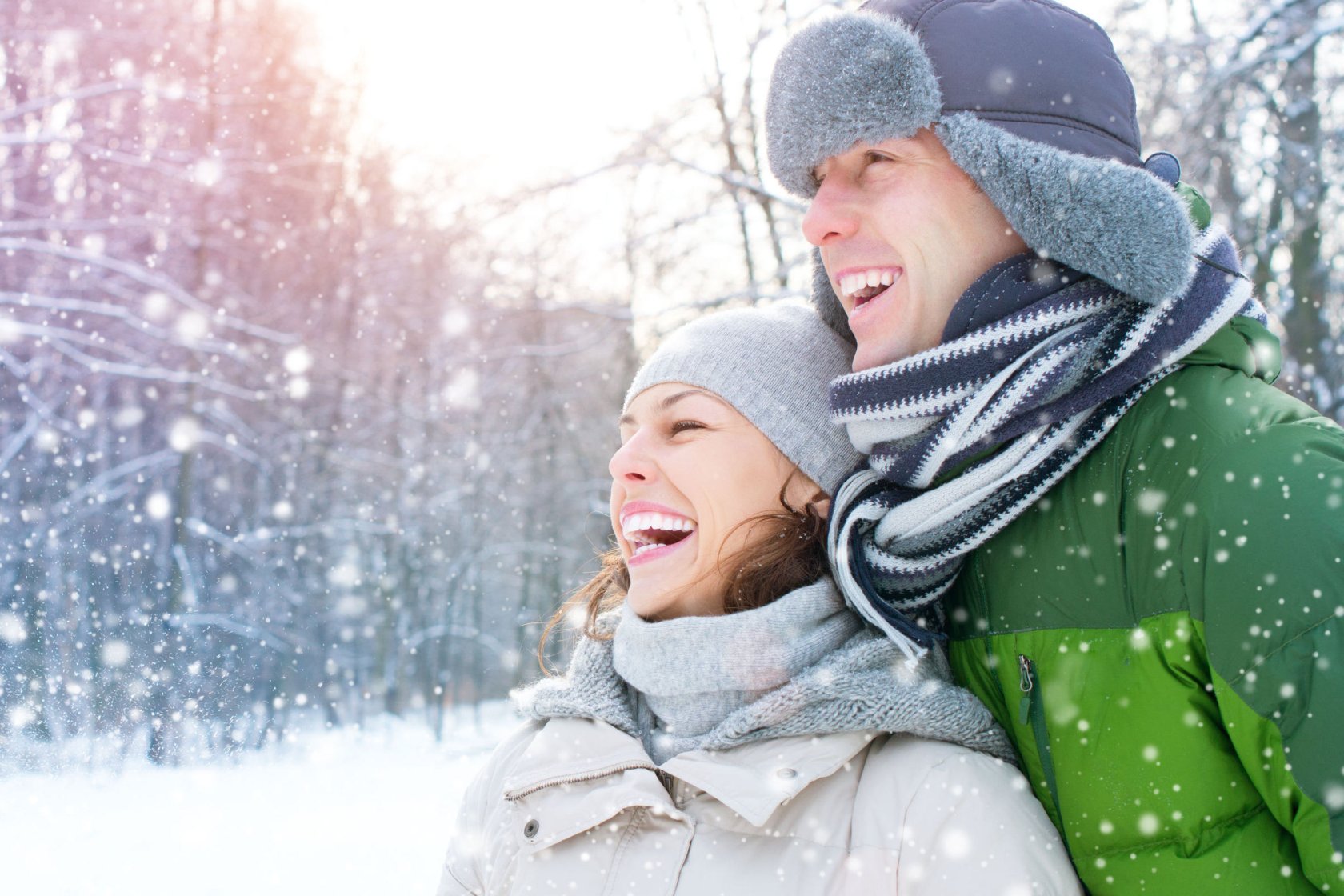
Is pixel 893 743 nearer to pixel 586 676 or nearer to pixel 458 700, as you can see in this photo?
pixel 586 676

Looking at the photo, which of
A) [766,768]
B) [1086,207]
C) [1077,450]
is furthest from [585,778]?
[1086,207]

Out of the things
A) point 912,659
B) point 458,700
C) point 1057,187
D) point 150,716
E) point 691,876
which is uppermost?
point 1057,187

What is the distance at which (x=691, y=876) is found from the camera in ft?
5.07

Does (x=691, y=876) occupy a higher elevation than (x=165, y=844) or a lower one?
higher

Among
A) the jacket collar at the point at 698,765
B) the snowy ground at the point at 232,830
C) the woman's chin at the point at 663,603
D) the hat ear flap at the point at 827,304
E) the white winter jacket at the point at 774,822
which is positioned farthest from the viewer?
the snowy ground at the point at 232,830

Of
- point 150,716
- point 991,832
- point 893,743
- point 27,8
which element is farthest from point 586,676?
point 27,8

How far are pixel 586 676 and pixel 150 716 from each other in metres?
8.38

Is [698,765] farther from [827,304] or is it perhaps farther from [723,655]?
[827,304]

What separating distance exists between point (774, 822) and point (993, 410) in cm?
75

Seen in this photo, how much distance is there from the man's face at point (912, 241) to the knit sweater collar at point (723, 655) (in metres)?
0.48

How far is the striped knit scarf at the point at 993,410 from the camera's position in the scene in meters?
1.47

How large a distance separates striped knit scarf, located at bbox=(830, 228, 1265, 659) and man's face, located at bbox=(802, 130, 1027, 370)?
90mm

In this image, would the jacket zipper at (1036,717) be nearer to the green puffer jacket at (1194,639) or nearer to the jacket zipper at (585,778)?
the green puffer jacket at (1194,639)

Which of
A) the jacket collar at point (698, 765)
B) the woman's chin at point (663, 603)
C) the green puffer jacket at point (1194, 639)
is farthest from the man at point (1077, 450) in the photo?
the woman's chin at point (663, 603)
